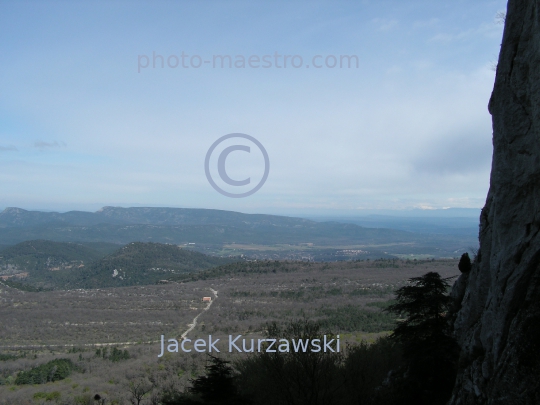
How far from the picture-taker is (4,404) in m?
19.8

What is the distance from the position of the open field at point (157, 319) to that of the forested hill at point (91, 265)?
125 ft

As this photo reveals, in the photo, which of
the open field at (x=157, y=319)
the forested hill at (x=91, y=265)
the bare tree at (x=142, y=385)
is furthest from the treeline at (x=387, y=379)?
the forested hill at (x=91, y=265)

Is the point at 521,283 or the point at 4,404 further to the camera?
the point at 4,404

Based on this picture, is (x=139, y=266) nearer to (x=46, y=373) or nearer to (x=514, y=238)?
(x=46, y=373)

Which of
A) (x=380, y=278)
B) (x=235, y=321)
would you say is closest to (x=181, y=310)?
(x=235, y=321)

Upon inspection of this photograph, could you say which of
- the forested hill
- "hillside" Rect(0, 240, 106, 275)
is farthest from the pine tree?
"hillside" Rect(0, 240, 106, 275)

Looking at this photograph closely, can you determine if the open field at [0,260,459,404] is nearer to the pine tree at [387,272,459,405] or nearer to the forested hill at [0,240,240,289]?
the pine tree at [387,272,459,405]

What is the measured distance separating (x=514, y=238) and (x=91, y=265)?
13086cm

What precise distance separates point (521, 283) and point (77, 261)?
164360mm

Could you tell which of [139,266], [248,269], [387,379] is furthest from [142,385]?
[139,266]

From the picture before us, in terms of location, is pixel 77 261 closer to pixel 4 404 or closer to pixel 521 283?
pixel 4 404

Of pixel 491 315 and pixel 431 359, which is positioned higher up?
pixel 491 315

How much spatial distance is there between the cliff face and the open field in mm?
14377

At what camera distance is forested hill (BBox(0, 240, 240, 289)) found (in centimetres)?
10794
